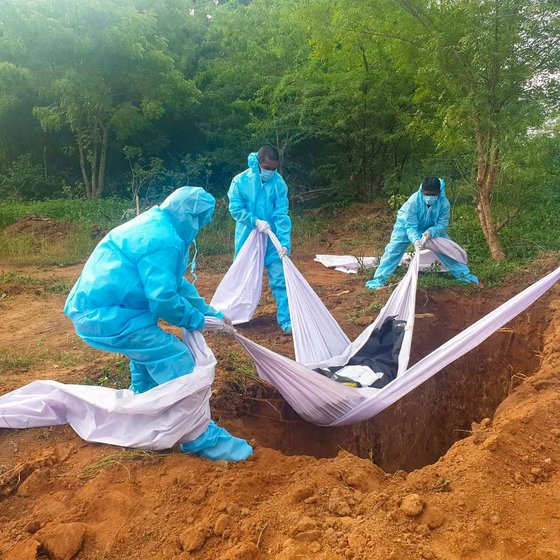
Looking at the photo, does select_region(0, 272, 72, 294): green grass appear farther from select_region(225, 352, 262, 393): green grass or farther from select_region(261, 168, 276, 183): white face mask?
select_region(225, 352, 262, 393): green grass

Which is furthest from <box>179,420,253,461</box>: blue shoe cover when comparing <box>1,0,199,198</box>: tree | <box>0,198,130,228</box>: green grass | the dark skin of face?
<box>1,0,199,198</box>: tree

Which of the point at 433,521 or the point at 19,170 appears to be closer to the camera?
the point at 433,521

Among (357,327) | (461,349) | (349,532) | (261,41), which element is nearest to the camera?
(349,532)

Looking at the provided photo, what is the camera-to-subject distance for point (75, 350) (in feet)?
14.7

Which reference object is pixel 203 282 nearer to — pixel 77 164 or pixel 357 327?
pixel 357 327

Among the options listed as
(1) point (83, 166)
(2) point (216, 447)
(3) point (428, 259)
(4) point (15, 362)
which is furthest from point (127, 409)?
(1) point (83, 166)

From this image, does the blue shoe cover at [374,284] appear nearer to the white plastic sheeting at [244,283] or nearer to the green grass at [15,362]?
the white plastic sheeting at [244,283]

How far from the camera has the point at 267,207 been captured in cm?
504

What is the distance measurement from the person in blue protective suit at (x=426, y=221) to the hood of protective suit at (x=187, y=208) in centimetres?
306

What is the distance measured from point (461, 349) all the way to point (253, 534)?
1.75m

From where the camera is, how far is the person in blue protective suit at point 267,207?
4.89 m

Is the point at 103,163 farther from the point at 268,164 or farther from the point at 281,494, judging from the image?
the point at 281,494

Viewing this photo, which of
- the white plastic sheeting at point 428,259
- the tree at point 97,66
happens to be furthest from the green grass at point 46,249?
the white plastic sheeting at point 428,259

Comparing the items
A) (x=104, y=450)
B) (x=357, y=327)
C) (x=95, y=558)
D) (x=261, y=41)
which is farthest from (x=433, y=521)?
(x=261, y=41)
